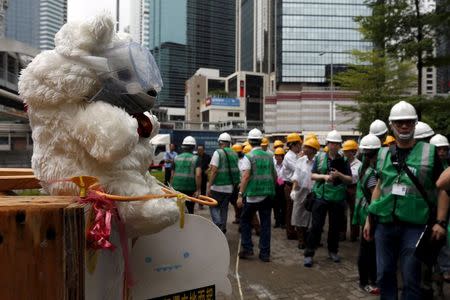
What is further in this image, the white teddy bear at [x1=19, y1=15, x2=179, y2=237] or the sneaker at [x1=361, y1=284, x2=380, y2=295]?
the sneaker at [x1=361, y1=284, x2=380, y2=295]

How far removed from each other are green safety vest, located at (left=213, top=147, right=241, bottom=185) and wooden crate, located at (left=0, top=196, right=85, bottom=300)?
5507 millimetres

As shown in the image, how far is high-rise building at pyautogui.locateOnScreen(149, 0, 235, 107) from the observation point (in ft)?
348

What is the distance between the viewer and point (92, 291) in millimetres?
1192

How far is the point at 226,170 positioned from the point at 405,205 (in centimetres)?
374

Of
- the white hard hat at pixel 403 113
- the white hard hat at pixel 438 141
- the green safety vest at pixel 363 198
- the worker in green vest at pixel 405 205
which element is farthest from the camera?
the white hard hat at pixel 438 141

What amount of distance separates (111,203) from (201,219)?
43 centimetres

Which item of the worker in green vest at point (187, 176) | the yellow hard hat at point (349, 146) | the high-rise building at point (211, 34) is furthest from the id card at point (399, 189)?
the high-rise building at point (211, 34)

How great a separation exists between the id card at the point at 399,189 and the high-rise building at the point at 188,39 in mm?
99943

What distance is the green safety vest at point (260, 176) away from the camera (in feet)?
18.1

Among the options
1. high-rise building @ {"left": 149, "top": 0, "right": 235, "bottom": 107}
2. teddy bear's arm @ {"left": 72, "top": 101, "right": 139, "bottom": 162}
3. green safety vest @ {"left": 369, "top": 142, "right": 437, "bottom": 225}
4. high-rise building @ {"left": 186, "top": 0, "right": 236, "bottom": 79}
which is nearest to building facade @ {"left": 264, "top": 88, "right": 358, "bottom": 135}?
high-rise building @ {"left": 149, "top": 0, "right": 235, "bottom": 107}

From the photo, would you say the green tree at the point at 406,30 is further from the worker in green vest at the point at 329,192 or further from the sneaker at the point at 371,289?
the sneaker at the point at 371,289


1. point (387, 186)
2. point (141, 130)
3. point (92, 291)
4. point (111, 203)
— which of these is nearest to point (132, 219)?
point (111, 203)

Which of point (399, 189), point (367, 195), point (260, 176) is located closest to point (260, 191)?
point (260, 176)

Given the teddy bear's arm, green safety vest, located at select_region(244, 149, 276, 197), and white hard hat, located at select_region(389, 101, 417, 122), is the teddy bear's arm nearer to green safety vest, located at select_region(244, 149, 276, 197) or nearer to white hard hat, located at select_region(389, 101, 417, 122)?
white hard hat, located at select_region(389, 101, 417, 122)
